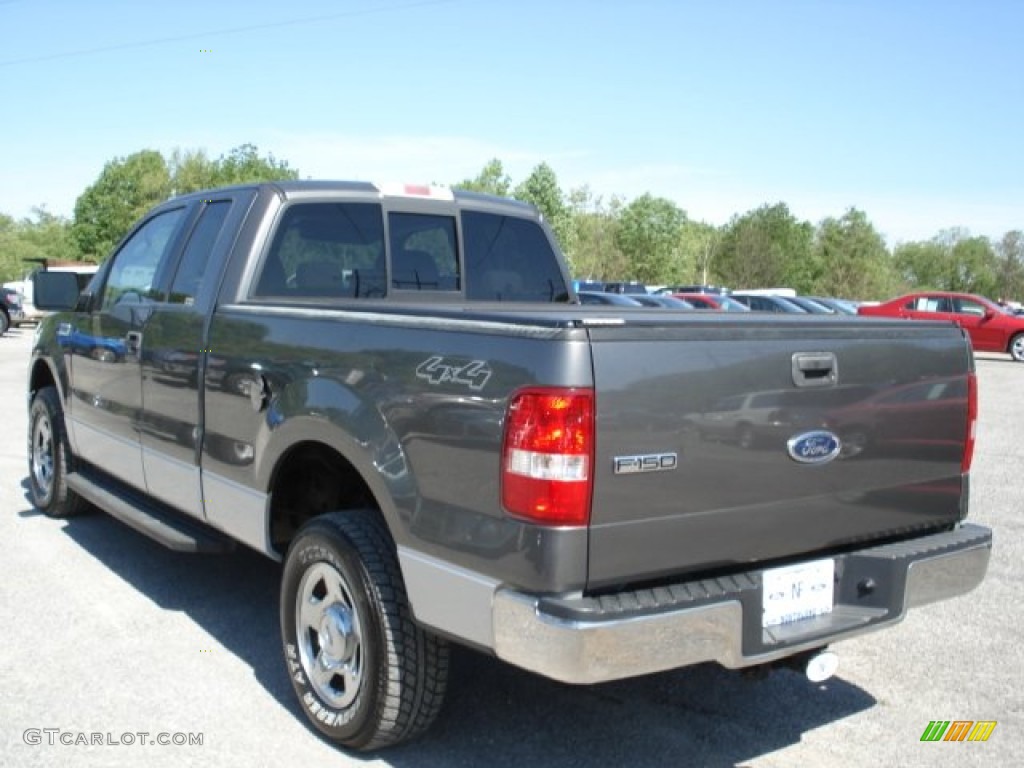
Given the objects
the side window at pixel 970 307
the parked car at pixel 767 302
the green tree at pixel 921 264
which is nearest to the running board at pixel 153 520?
the parked car at pixel 767 302

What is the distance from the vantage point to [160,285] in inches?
188

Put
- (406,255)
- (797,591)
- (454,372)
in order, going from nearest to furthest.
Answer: (454,372) < (797,591) < (406,255)

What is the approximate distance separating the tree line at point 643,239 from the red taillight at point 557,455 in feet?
215

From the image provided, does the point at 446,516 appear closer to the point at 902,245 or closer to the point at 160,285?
the point at 160,285

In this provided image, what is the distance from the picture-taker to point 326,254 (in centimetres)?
449

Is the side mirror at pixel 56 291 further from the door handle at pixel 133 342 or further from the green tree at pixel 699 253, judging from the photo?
the green tree at pixel 699 253

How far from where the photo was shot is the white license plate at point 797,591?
115 inches

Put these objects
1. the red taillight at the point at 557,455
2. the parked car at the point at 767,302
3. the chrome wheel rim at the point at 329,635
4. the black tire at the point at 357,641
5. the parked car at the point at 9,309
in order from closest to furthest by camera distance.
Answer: the red taillight at the point at 557,455 → the black tire at the point at 357,641 → the chrome wheel rim at the point at 329,635 → the parked car at the point at 9,309 → the parked car at the point at 767,302

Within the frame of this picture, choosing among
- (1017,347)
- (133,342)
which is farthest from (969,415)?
(1017,347)

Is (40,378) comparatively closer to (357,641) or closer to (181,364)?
(181,364)

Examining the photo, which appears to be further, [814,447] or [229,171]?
[229,171]

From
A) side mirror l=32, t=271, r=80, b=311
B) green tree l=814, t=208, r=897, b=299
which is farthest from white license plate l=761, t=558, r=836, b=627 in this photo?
green tree l=814, t=208, r=897, b=299

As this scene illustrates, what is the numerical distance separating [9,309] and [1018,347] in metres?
27.0

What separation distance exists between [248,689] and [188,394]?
4.15 ft
